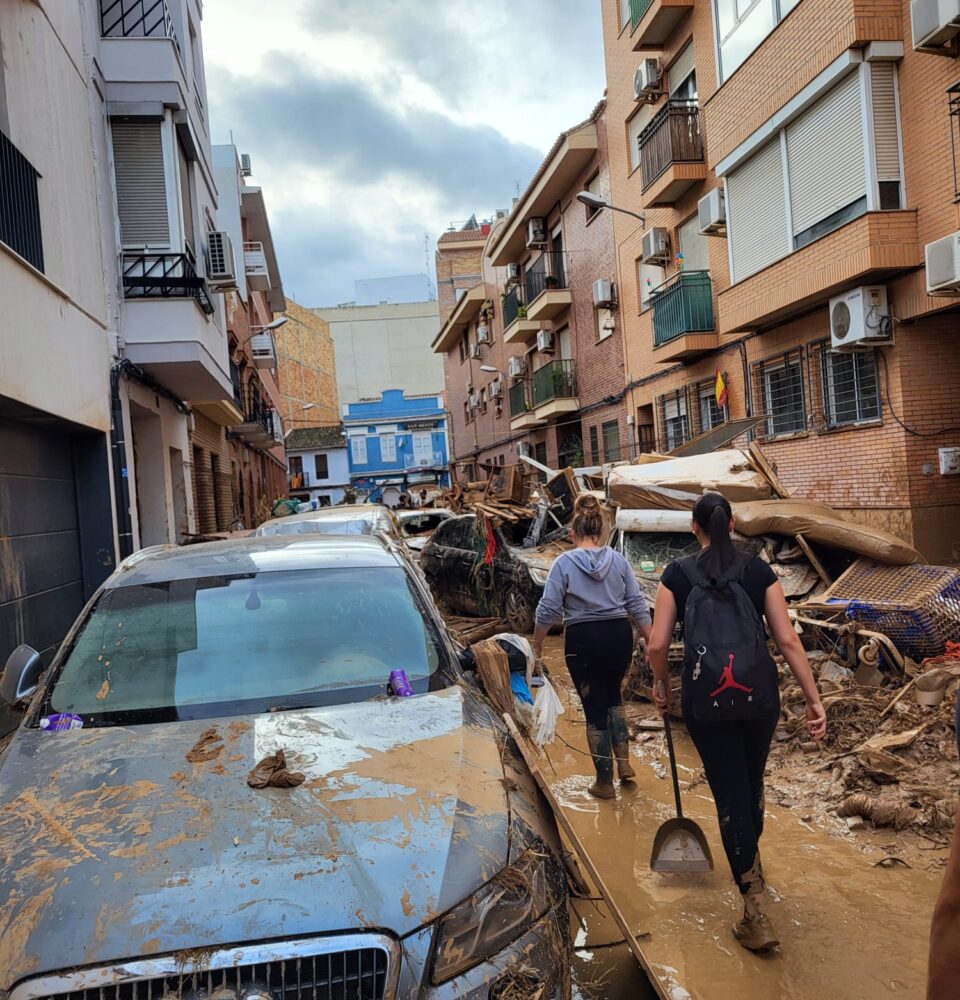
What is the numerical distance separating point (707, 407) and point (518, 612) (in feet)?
28.1

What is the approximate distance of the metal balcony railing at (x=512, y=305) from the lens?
27.8 m

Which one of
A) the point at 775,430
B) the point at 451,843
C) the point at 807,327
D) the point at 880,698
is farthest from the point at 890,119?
the point at 451,843

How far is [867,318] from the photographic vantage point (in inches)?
424

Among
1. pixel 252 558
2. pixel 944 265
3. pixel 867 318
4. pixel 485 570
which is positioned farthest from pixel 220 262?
pixel 252 558

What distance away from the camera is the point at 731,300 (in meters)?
14.1

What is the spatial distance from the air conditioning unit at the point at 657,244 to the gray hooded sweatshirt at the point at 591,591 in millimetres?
14346

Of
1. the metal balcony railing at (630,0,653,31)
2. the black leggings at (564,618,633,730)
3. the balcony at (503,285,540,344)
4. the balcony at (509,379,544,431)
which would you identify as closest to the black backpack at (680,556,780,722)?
the black leggings at (564,618,633,730)

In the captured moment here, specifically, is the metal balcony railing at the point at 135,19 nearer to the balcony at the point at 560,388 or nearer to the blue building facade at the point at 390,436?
the balcony at the point at 560,388

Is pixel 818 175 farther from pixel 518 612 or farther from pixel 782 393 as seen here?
pixel 518 612

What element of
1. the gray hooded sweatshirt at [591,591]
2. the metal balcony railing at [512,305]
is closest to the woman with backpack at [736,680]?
the gray hooded sweatshirt at [591,591]

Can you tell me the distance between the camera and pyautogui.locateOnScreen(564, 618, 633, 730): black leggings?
483 cm

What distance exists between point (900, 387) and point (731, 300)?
3994 mm

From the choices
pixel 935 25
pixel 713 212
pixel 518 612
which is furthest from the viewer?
pixel 713 212

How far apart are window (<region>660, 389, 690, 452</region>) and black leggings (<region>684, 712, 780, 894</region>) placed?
14.8m
